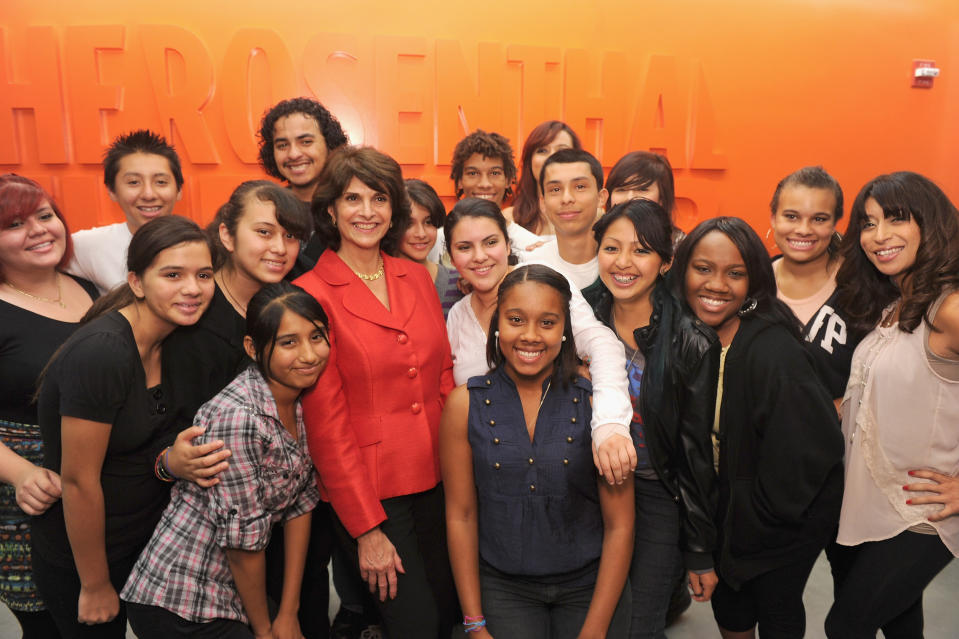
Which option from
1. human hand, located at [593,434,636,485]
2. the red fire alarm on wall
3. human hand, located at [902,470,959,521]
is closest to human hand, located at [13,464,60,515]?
human hand, located at [593,434,636,485]

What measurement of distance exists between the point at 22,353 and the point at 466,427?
1437mm

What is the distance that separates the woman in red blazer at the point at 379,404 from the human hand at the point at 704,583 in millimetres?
832

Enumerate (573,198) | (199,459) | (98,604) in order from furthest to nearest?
(573,198), (98,604), (199,459)

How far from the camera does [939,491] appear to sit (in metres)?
1.97

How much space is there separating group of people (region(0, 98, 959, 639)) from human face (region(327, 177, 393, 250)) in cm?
1

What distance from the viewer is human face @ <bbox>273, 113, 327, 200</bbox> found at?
3.03 meters

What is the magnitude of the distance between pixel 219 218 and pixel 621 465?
5.37ft

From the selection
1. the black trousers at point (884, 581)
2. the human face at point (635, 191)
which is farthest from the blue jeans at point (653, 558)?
the human face at point (635, 191)

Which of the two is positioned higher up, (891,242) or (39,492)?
(891,242)

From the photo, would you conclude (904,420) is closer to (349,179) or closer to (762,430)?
(762,430)

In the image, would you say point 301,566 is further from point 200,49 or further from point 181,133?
point 200,49

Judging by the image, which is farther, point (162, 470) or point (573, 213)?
point (573, 213)

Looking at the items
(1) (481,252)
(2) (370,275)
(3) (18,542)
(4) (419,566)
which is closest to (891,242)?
(1) (481,252)

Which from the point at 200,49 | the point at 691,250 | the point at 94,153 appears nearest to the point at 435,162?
the point at 200,49
